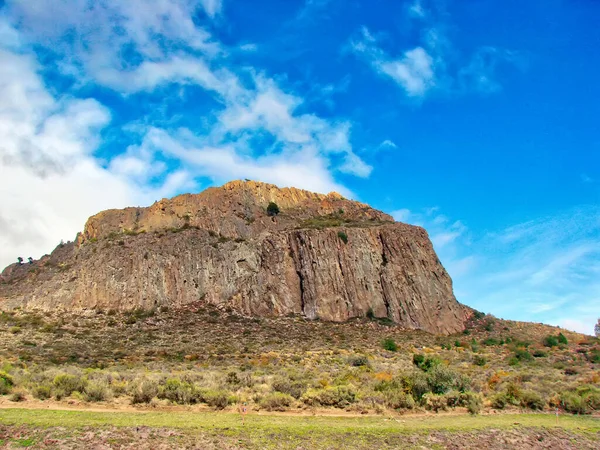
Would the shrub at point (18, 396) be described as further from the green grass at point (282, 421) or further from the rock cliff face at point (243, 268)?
the rock cliff face at point (243, 268)

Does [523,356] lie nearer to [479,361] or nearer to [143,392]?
[479,361]

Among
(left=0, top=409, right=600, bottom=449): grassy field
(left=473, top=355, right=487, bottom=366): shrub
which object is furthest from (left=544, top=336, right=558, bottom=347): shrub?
(left=0, top=409, right=600, bottom=449): grassy field

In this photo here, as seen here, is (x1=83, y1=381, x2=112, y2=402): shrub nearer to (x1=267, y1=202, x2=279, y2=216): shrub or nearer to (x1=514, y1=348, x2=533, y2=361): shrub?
(x1=514, y1=348, x2=533, y2=361): shrub

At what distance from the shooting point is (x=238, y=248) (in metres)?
72.2

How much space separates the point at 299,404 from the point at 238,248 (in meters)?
49.8

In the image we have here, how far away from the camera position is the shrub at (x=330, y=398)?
23.9m

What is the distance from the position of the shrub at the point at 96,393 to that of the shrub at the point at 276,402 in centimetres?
760

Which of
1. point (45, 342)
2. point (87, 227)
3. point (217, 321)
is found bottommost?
point (45, 342)

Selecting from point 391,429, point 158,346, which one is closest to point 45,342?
point 158,346

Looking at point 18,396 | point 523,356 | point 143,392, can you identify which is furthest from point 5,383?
point 523,356

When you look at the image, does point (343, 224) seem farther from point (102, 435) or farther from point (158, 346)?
point (102, 435)

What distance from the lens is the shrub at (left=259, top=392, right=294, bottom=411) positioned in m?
22.9

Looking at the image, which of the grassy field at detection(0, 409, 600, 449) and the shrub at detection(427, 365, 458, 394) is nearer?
the grassy field at detection(0, 409, 600, 449)

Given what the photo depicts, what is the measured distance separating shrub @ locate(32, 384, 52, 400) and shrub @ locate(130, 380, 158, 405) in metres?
3.82
